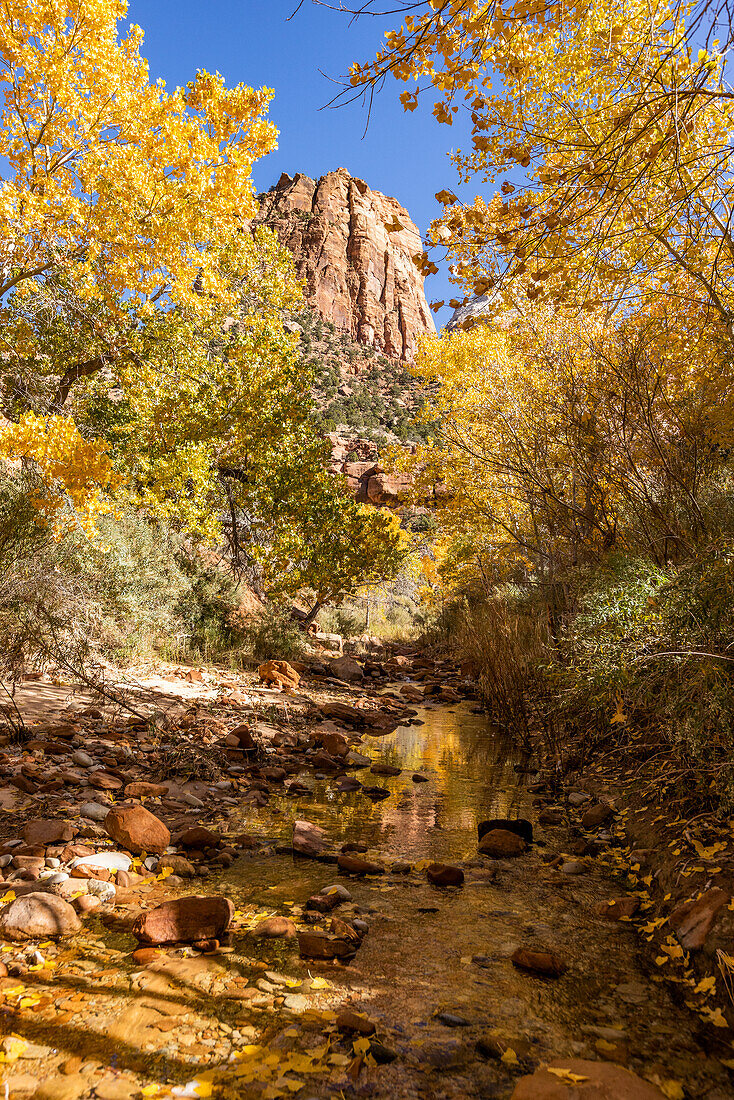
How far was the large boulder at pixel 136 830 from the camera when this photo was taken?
3.27 metres

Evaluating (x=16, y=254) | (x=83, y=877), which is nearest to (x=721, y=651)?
(x=83, y=877)

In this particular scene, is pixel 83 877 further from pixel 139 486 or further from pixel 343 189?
pixel 343 189

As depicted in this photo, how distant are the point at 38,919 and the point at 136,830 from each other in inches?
34.4

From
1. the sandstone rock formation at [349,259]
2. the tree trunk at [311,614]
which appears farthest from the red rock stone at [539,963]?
the sandstone rock formation at [349,259]

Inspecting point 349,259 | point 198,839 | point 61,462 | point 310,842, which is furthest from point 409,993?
point 349,259

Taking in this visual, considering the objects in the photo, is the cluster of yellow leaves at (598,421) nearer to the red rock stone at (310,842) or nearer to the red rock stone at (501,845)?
the red rock stone at (501,845)

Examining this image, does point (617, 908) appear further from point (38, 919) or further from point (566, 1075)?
point (38, 919)

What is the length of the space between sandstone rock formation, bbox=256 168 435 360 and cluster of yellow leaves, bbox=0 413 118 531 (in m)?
64.8

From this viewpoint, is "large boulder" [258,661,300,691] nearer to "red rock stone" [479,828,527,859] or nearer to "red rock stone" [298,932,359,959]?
"red rock stone" [479,828,527,859]

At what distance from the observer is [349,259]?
73250mm

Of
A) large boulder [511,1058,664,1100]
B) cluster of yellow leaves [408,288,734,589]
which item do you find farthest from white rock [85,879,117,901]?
cluster of yellow leaves [408,288,734,589]

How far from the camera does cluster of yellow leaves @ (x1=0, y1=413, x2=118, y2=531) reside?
18.0 feet

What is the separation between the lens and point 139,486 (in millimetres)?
9914

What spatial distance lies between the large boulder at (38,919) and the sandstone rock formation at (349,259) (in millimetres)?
69040
